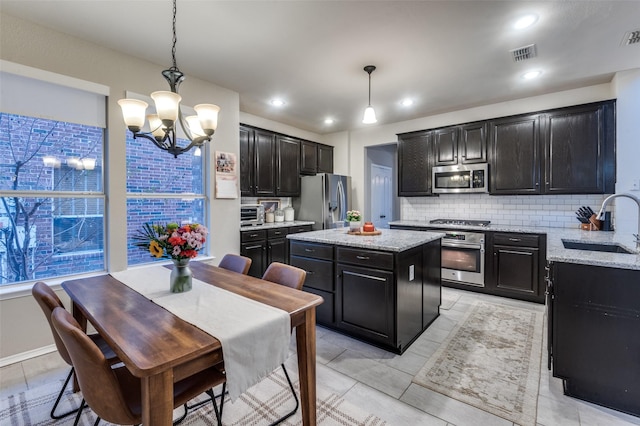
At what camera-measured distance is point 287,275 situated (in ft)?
6.75

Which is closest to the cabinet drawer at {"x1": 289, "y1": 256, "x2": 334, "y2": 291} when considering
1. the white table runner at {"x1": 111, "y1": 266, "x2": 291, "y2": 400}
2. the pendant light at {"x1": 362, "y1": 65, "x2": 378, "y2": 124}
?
the white table runner at {"x1": 111, "y1": 266, "x2": 291, "y2": 400}

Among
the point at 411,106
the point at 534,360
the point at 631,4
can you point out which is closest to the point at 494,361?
the point at 534,360

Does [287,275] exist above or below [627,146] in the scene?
below

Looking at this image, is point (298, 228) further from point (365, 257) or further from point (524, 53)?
point (524, 53)

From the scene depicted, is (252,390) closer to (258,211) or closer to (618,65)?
(258,211)

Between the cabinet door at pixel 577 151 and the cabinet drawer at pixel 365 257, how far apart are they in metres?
2.85

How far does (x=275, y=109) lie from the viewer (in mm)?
4664

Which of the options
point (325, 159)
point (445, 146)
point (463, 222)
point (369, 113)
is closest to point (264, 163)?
point (325, 159)

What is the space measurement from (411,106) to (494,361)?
139 inches

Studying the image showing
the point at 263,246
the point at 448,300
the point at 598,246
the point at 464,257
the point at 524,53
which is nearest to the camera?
the point at 598,246

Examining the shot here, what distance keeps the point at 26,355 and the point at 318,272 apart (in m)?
2.58

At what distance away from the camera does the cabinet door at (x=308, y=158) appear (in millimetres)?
5391

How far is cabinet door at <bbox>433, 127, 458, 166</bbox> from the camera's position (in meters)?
4.48

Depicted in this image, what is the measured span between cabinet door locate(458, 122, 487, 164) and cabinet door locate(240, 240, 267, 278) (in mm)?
3312
